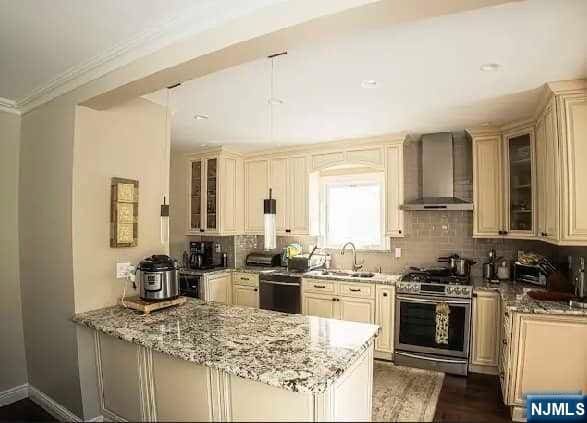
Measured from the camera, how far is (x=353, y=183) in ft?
13.0

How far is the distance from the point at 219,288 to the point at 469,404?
346cm

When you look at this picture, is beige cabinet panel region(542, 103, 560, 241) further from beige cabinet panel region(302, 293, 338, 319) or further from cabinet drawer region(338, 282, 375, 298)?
beige cabinet panel region(302, 293, 338, 319)

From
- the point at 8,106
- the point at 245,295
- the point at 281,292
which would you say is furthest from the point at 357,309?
the point at 8,106

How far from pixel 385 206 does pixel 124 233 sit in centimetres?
258

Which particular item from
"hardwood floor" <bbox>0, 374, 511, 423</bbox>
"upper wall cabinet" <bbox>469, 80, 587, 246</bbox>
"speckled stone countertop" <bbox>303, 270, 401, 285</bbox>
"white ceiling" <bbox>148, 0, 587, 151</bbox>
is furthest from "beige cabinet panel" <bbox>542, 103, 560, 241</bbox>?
"hardwood floor" <bbox>0, 374, 511, 423</bbox>

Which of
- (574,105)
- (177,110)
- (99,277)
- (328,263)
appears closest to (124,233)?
(99,277)

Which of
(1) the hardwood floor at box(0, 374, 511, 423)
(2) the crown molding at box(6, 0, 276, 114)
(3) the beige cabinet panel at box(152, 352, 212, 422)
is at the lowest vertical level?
(3) the beige cabinet panel at box(152, 352, 212, 422)

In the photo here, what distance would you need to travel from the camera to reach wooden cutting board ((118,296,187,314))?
1.98 metres

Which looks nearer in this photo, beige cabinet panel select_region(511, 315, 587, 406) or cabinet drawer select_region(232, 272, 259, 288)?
beige cabinet panel select_region(511, 315, 587, 406)

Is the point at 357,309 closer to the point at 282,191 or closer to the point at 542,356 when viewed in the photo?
the point at 282,191

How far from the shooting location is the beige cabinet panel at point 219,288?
390 centimetres

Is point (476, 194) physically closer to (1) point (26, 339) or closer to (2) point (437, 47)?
(2) point (437, 47)

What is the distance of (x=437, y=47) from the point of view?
68.4 inches

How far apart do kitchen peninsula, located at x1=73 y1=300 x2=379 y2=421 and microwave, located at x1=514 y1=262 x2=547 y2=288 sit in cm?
224
